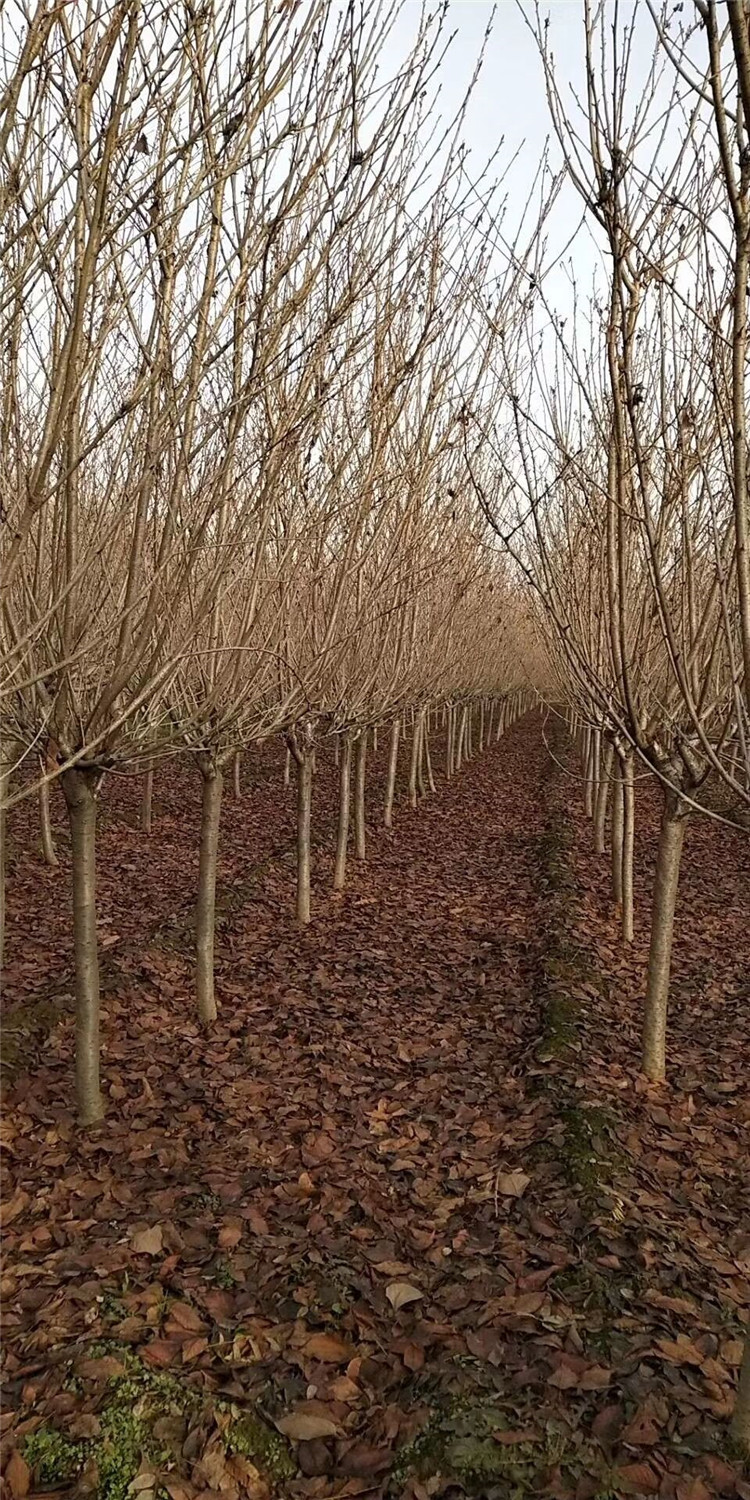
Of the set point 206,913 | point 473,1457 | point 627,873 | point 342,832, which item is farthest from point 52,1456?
point 342,832

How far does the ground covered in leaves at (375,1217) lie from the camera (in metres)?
2.46

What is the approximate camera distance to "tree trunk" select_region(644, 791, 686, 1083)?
459 centimetres

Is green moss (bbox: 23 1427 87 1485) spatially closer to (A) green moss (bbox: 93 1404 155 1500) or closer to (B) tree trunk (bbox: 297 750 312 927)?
(A) green moss (bbox: 93 1404 155 1500)

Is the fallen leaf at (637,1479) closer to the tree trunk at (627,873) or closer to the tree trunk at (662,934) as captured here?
the tree trunk at (662,934)

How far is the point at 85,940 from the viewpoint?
3955 millimetres

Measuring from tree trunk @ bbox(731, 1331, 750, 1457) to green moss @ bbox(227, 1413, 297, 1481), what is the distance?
4.05 ft

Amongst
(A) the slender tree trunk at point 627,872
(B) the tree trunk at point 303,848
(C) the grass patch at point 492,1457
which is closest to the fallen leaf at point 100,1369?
(C) the grass patch at point 492,1457

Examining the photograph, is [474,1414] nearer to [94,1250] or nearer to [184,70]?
[94,1250]

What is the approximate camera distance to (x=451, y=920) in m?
7.63

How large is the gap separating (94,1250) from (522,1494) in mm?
1772

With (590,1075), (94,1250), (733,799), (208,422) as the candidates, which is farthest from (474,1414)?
(733,799)

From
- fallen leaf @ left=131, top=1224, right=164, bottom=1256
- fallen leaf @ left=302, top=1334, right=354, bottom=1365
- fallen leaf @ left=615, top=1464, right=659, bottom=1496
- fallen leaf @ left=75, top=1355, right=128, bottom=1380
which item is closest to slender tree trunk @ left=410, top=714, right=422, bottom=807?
fallen leaf @ left=131, top=1224, right=164, bottom=1256

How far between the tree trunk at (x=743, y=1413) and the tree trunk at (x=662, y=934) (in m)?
2.42

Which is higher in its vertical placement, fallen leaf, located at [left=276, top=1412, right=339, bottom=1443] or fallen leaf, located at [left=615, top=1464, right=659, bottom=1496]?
fallen leaf, located at [left=615, top=1464, right=659, bottom=1496]
